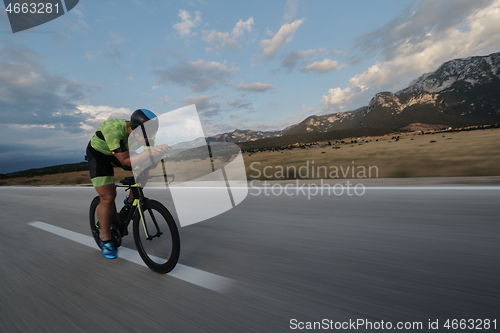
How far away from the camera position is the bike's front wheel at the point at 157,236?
2441 millimetres

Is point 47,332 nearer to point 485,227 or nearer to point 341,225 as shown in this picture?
point 341,225

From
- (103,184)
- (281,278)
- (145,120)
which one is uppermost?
(145,120)

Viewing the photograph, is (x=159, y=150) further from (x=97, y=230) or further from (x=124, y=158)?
(x=97, y=230)

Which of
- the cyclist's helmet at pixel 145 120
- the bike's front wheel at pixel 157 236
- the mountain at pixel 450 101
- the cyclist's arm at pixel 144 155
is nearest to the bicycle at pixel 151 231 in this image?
the bike's front wheel at pixel 157 236

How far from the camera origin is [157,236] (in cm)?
274

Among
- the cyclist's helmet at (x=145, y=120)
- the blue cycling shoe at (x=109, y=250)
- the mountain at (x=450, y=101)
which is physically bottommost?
the blue cycling shoe at (x=109, y=250)

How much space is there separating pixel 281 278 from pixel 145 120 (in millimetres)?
1871

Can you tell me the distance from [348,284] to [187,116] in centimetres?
240

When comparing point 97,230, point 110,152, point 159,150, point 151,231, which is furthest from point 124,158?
point 97,230

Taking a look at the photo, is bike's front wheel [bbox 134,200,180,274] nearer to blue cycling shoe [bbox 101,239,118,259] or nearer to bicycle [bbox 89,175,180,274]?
bicycle [bbox 89,175,180,274]

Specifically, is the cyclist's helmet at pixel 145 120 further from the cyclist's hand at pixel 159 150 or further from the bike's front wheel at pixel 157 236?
the bike's front wheel at pixel 157 236

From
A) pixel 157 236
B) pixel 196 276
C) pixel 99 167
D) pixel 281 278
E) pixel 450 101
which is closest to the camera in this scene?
pixel 281 278

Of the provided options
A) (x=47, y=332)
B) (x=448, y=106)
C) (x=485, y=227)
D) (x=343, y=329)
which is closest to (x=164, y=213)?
(x=47, y=332)

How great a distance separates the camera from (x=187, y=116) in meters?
3.21
